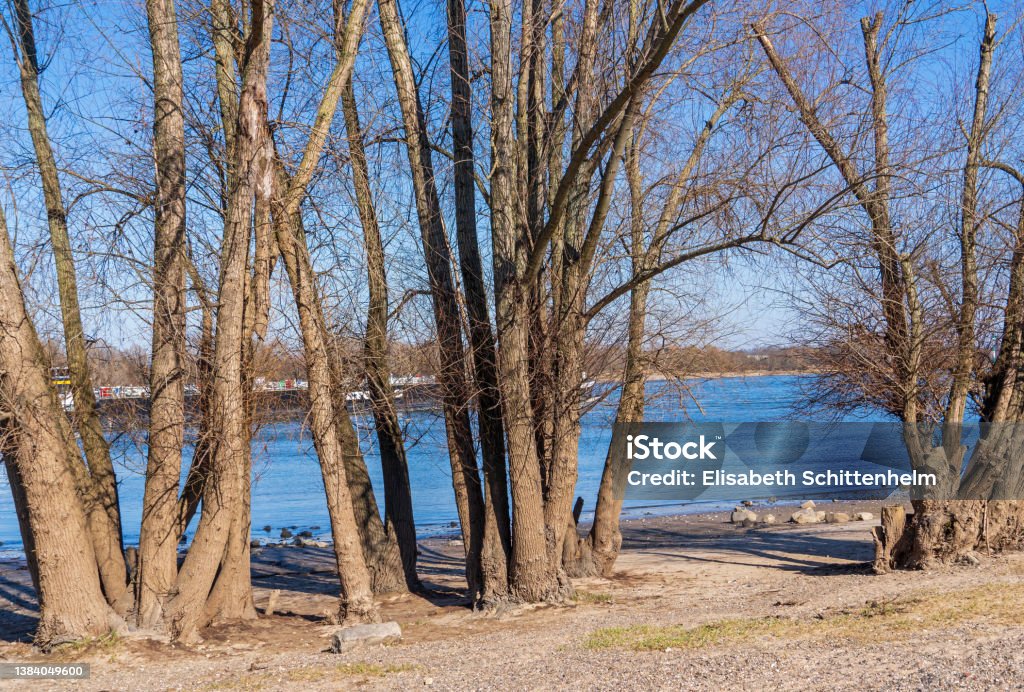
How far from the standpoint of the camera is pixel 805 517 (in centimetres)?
1872

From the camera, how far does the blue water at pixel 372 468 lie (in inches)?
419

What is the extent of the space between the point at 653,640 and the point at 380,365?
4.33m

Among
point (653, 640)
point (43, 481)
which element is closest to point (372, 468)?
point (43, 481)

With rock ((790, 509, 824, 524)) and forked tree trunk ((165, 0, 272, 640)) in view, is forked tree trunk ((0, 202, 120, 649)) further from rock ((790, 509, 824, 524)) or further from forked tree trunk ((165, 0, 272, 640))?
rock ((790, 509, 824, 524))

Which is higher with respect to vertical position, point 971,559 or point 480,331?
point 480,331

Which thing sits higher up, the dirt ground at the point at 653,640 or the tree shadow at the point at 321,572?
the dirt ground at the point at 653,640

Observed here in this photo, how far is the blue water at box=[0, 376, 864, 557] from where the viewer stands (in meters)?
10.6

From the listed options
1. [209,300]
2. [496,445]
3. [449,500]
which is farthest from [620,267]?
[449,500]

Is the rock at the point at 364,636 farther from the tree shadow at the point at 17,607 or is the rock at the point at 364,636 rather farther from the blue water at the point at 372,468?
the tree shadow at the point at 17,607

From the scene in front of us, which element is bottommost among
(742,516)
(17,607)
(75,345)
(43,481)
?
(17,607)

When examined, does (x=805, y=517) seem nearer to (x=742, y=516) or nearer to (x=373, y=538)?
(x=742, y=516)

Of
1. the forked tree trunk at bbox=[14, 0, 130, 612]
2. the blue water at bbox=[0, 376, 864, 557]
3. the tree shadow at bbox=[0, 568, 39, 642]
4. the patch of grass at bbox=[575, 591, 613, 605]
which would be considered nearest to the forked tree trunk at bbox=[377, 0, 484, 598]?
the blue water at bbox=[0, 376, 864, 557]

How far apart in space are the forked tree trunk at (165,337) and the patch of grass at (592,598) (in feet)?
13.2

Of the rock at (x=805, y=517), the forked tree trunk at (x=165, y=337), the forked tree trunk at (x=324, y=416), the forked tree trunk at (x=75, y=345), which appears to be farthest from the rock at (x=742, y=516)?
the forked tree trunk at (x=75, y=345)
